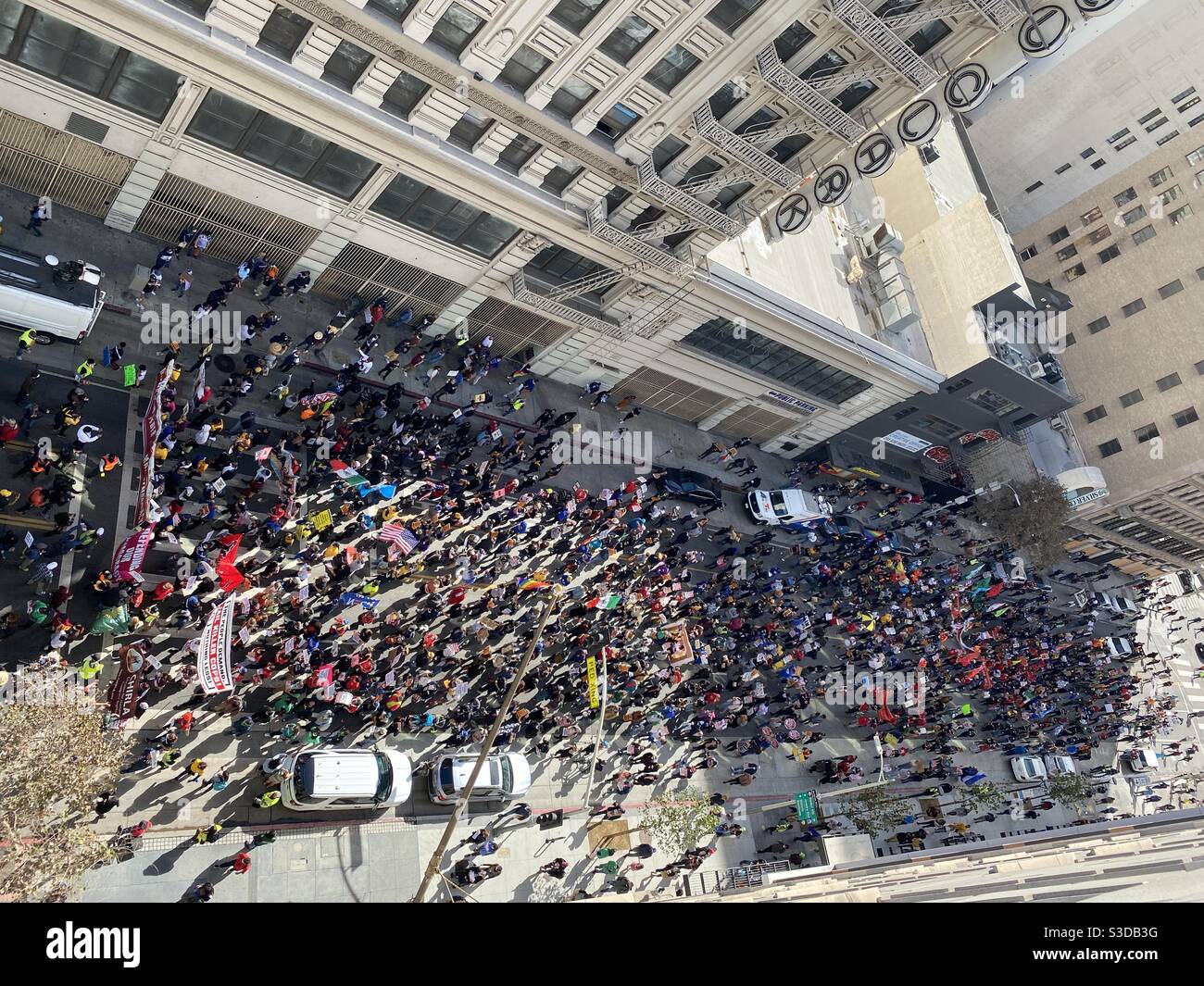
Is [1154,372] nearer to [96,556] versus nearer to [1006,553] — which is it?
[1006,553]

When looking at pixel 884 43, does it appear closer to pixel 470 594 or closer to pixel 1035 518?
pixel 470 594

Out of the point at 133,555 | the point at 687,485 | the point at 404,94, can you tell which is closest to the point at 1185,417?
the point at 687,485

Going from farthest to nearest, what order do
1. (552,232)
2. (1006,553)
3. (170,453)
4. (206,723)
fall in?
(1006,553) < (552,232) < (170,453) < (206,723)

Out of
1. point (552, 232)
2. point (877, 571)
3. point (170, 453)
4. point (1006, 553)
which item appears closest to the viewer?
point (170, 453)

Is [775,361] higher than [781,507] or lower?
higher

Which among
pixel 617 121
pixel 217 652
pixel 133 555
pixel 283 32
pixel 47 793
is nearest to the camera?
pixel 47 793

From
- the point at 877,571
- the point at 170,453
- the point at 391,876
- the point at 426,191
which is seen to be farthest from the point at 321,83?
the point at 877,571
